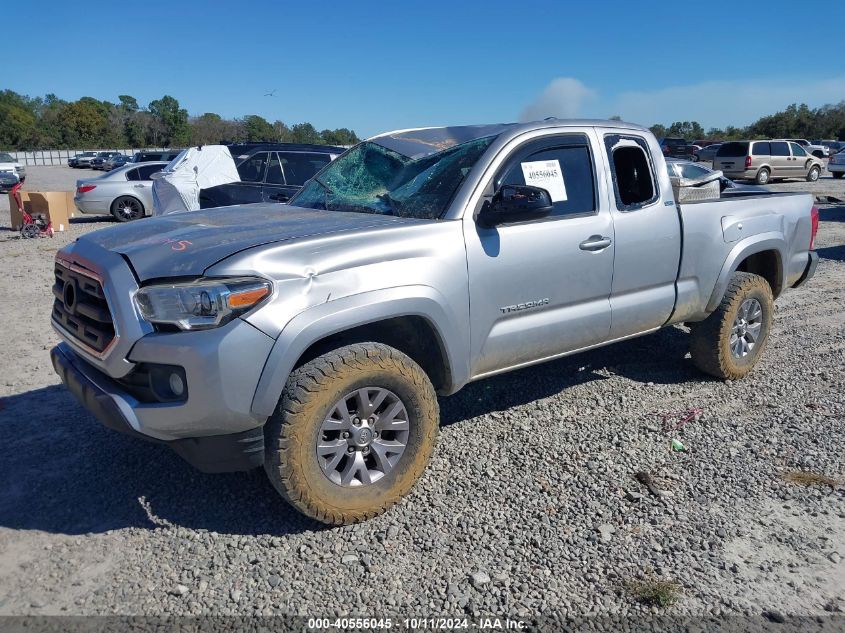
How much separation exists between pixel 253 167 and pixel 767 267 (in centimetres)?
799

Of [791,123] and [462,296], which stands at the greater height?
[791,123]

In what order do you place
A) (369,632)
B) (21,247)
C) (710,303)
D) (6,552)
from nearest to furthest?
(369,632) → (6,552) → (710,303) → (21,247)

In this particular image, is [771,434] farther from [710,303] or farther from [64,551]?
[64,551]

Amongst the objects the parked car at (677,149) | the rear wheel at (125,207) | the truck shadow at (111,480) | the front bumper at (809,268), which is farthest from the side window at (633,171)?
the parked car at (677,149)

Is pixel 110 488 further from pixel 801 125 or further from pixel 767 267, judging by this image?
pixel 801 125

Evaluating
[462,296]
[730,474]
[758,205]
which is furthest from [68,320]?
[758,205]

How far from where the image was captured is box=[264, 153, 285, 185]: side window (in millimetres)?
10695

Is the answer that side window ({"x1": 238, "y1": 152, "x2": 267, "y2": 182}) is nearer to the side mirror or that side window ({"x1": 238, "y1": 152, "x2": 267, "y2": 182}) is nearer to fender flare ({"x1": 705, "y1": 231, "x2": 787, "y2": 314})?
fender flare ({"x1": 705, "y1": 231, "x2": 787, "y2": 314})

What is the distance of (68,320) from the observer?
3537 mm

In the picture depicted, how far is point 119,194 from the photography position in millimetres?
16406

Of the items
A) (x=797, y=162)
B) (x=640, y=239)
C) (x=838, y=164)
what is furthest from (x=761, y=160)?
(x=640, y=239)

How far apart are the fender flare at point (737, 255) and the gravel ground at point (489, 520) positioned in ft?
2.46

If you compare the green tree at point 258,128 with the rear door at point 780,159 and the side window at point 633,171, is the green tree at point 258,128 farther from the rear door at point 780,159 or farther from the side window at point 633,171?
the side window at point 633,171

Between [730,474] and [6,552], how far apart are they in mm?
3864
